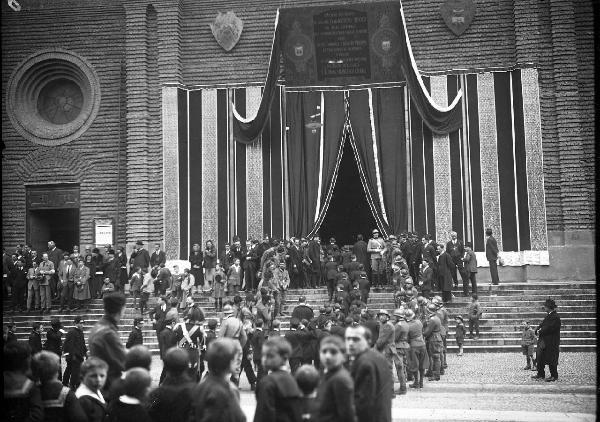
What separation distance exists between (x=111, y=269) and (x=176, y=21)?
9658 millimetres

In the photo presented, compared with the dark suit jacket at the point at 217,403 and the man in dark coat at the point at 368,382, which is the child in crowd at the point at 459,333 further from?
the dark suit jacket at the point at 217,403

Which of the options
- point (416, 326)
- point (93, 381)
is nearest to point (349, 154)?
point (416, 326)

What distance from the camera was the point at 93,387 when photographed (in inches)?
236

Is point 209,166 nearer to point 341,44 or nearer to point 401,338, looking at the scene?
point 341,44

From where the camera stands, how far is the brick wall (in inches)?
1003

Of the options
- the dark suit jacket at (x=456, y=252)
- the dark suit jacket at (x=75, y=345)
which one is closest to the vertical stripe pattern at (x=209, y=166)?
the dark suit jacket at (x=456, y=252)

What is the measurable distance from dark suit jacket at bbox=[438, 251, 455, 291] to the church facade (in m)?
4.51

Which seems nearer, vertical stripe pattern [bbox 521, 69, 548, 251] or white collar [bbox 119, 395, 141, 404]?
white collar [bbox 119, 395, 141, 404]

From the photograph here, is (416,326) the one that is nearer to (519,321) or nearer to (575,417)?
(575,417)

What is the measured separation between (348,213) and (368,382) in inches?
902

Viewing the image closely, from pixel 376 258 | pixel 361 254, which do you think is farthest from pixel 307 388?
pixel 361 254

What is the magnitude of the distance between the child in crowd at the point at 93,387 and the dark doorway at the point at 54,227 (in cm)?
2125

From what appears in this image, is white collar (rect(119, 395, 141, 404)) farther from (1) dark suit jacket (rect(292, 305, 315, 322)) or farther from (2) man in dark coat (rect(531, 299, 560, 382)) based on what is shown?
(2) man in dark coat (rect(531, 299, 560, 382))

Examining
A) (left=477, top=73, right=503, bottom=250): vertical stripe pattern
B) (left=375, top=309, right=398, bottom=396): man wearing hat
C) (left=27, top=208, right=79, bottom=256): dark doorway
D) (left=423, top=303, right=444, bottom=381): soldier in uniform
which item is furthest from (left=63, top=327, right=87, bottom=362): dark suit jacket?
(left=477, top=73, right=503, bottom=250): vertical stripe pattern
